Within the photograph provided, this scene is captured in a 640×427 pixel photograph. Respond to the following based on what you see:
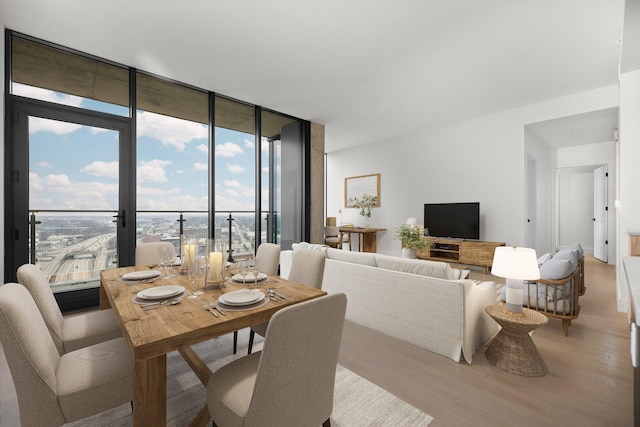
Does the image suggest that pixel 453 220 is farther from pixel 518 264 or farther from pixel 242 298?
pixel 242 298

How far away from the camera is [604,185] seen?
588 cm

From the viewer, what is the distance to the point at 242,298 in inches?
54.9

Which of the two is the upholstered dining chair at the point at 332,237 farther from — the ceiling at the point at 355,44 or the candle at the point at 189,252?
the candle at the point at 189,252

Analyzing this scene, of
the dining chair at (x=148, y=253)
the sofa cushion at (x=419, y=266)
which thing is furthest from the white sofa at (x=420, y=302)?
the dining chair at (x=148, y=253)

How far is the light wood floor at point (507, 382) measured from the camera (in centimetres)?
154

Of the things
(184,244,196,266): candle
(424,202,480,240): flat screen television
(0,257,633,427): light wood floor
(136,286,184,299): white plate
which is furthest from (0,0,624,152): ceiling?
(0,257,633,427): light wood floor

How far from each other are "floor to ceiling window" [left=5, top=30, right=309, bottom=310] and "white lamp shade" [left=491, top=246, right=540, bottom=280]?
214 centimetres

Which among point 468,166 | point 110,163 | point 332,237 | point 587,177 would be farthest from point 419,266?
point 587,177

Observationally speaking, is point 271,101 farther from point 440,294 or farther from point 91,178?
point 440,294

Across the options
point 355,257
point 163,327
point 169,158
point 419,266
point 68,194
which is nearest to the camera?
point 163,327

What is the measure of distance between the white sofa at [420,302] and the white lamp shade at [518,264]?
24cm

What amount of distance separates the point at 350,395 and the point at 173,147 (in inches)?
150

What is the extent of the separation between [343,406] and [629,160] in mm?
3909

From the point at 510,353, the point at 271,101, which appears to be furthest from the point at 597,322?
the point at 271,101
